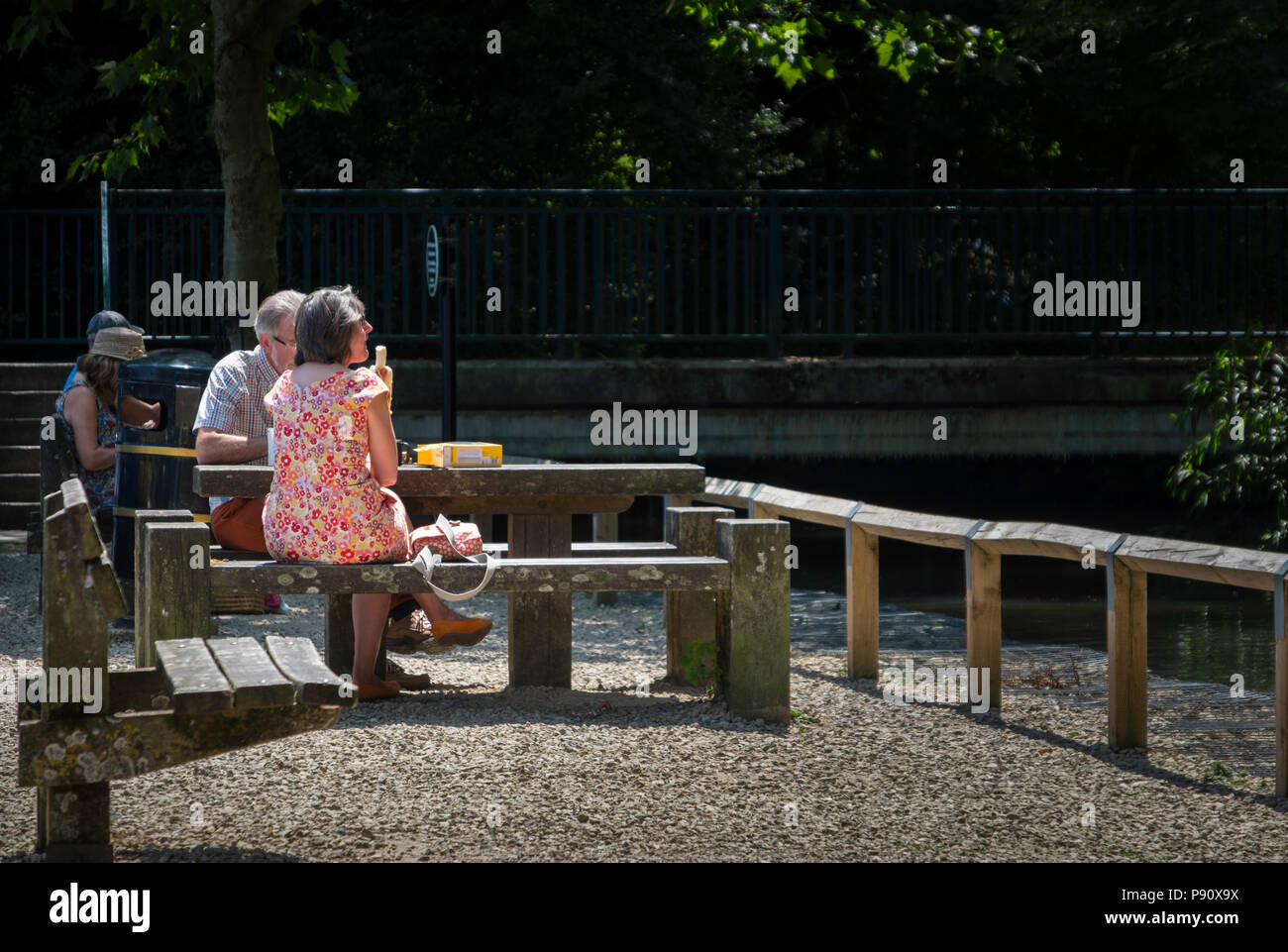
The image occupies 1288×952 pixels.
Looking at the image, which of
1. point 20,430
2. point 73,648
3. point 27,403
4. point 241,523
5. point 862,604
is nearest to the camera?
point 73,648

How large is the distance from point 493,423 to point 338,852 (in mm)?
7911

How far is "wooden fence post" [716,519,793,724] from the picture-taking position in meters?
5.96

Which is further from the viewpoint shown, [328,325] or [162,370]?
[162,370]

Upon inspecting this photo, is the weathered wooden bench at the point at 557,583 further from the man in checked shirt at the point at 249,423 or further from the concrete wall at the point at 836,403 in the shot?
the concrete wall at the point at 836,403

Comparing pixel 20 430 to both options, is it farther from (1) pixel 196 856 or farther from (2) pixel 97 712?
(2) pixel 97 712

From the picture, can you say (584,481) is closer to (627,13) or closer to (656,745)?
(656,745)

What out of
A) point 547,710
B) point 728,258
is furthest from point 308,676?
point 728,258

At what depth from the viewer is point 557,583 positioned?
5754 millimetres

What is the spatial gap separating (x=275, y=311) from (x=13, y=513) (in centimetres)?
609

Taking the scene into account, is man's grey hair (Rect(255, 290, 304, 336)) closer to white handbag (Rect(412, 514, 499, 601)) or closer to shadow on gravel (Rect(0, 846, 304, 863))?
white handbag (Rect(412, 514, 499, 601))

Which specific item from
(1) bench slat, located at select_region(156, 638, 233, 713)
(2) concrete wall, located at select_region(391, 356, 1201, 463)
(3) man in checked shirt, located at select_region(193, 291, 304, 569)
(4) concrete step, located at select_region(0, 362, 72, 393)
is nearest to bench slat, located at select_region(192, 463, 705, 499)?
(3) man in checked shirt, located at select_region(193, 291, 304, 569)

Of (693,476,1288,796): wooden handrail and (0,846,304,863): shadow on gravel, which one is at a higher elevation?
(693,476,1288,796): wooden handrail

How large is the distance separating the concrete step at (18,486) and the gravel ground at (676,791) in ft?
21.8

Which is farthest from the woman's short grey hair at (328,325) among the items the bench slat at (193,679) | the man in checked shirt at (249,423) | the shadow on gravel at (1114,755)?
the shadow on gravel at (1114,755)
